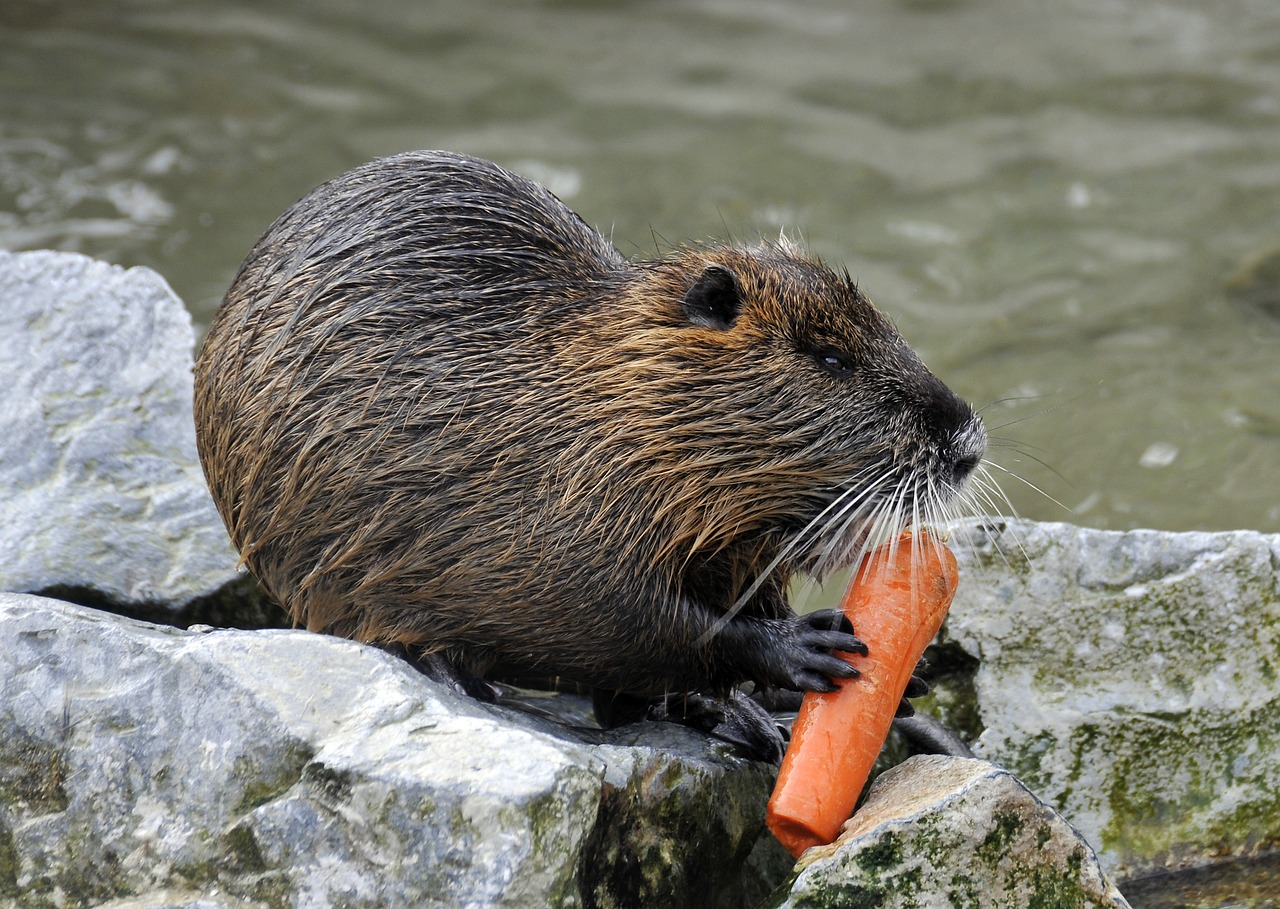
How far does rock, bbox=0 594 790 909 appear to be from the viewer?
2375mm

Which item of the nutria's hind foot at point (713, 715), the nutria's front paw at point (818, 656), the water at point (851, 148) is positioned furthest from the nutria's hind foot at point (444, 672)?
the water at point (851, 148)

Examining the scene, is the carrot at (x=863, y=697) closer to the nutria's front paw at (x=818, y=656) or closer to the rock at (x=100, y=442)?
the nutria's front paw at (x=818, y=656)

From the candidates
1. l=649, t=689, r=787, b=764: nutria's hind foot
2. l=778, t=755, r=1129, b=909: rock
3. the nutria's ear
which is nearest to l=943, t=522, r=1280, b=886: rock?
l=649, t=689, r=787, b=764: nutria's hind foot

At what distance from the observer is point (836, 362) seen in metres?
3.20

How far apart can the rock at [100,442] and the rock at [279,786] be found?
3.42 feet

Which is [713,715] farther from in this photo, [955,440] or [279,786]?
[279,786]

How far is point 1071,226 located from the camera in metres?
7.47

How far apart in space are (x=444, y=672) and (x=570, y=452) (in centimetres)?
53

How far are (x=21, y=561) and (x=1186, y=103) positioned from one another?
661 cm

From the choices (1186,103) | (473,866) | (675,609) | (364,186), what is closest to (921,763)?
(675,609)

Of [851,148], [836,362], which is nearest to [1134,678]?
[836,362]

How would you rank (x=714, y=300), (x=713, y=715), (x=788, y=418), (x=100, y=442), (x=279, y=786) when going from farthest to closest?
(x=100, y=442) < (x=713, y=715) < (x=714, y=300) < (x=788, y=418) < (x=279, y=786)

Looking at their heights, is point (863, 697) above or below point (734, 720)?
above

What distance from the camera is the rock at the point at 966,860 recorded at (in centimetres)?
253
